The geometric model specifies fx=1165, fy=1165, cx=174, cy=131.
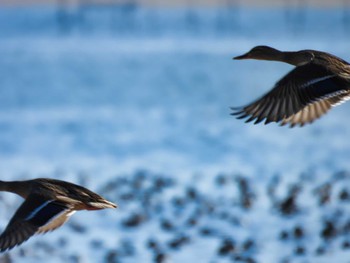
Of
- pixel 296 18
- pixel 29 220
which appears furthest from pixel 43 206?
pixel 296 18

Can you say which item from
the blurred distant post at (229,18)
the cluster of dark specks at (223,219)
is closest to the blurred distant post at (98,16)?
the blurred distant post at (229,18)

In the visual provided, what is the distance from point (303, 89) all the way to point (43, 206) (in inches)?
77.0

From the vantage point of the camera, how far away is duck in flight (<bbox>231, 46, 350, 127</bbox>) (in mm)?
7613

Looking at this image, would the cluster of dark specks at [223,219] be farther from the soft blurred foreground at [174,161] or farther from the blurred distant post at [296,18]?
the blurred distant post at [296,18]

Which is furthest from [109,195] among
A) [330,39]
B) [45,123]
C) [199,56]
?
[330,39]

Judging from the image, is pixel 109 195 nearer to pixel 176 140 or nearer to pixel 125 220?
pixel 125 220

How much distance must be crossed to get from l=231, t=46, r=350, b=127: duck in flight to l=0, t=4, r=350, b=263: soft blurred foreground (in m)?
2.94

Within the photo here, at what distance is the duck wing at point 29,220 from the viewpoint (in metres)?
6.78

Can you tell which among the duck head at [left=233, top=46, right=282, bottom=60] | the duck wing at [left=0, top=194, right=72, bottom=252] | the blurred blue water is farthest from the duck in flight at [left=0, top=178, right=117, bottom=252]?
the blurred blue water

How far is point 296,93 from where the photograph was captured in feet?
25.6

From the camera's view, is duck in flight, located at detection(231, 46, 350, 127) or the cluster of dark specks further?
the cluster of dark specks

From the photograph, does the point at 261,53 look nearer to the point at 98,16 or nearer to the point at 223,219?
the point at 223,219

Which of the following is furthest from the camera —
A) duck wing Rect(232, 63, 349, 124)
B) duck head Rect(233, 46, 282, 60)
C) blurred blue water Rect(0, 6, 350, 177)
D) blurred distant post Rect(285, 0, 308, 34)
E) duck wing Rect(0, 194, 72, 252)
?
blurred distant post Rect(285, 0, 308, 34)

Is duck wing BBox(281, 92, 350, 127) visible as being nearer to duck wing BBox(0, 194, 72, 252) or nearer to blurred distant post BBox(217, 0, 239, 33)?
duck wing BBox(0, 194, 72, 252)
